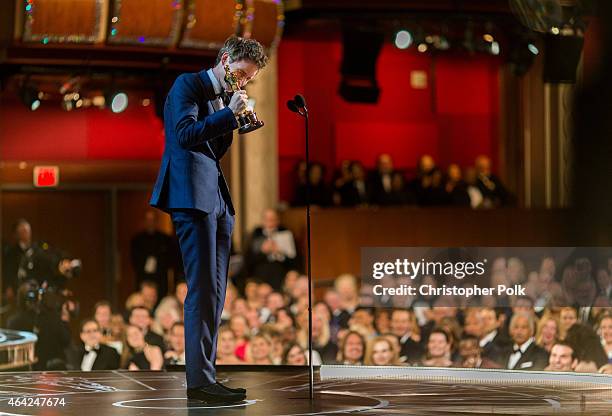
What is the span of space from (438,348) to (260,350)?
1.84 metres

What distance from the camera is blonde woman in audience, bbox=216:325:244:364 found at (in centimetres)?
784

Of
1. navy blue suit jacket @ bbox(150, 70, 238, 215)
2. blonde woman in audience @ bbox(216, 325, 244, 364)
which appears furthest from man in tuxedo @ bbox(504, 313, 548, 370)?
blonde woman in audience @ bbox(216, 325, 244, 364)

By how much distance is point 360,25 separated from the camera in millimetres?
12273

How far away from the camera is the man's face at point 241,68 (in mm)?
4809

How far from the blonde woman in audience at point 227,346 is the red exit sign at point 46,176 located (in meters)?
5.74

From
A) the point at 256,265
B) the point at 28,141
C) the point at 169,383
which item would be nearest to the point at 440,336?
the point at 169,383

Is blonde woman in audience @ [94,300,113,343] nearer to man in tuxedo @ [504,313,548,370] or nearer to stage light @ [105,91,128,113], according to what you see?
man in tuxedo @ [504,313,548,370]

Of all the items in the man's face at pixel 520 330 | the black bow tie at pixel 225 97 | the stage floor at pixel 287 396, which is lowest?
the stage floor at pixel 287 396

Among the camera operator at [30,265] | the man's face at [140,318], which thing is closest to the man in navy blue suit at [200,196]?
the man's face at [140,318]

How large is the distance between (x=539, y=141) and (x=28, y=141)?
548 cm

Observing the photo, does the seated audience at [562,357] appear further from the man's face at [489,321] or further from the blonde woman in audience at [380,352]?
the blonde woman in audience at [380,352]

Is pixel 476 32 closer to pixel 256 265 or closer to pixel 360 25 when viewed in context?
pixel 360 25

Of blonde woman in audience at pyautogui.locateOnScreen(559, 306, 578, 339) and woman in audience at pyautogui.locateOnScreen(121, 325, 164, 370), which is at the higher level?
blonde woman in audience at pyautogui.locateOnScreen(559, 306, 578, 339)

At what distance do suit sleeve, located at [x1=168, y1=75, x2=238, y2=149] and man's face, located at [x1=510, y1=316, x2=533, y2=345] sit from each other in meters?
2.07
